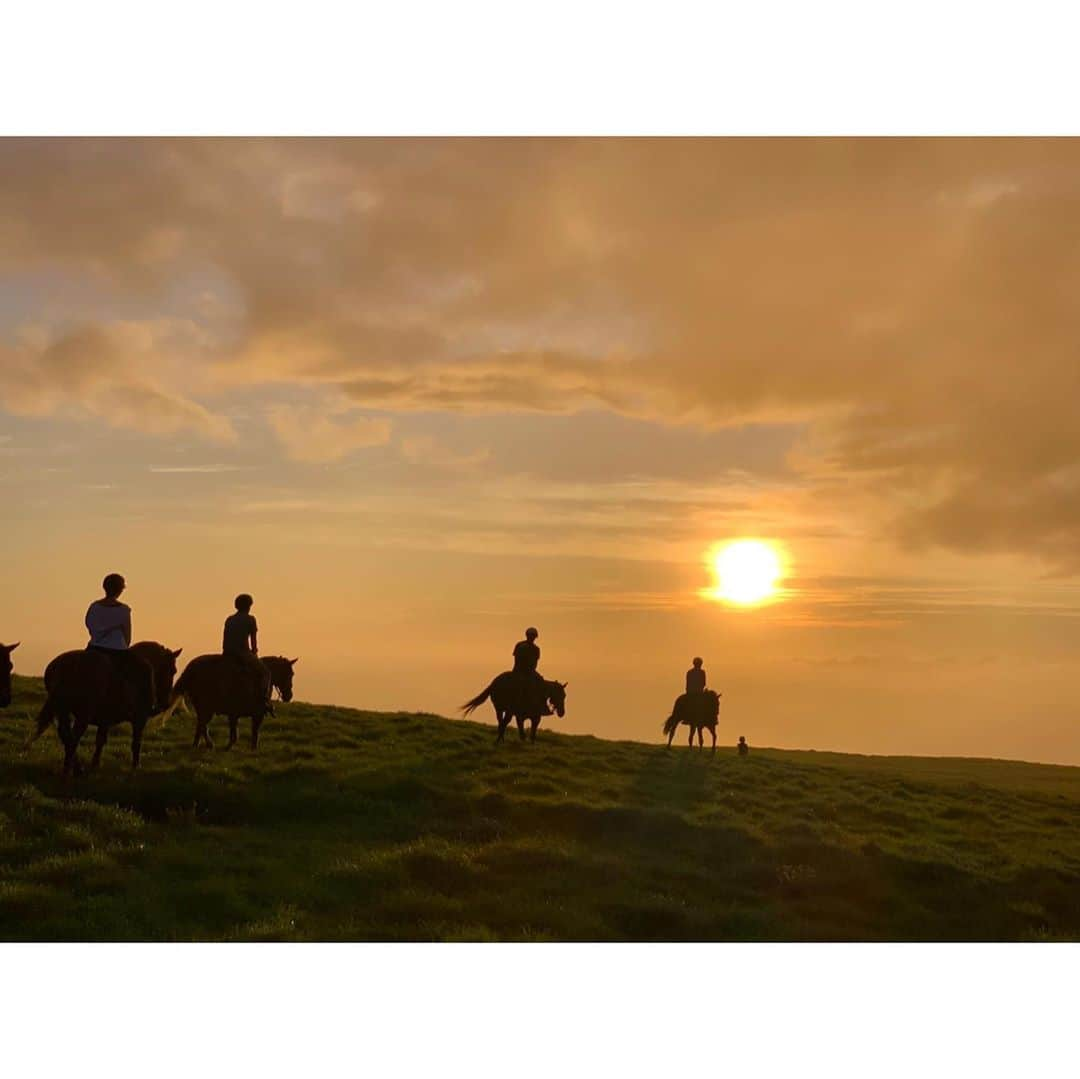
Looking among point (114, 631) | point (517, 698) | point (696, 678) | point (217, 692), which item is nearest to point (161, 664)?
point (217, 692)

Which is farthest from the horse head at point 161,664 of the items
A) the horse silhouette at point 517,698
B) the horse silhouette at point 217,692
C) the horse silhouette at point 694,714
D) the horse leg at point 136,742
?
the horse silhouette at point 694,714

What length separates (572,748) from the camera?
101ft

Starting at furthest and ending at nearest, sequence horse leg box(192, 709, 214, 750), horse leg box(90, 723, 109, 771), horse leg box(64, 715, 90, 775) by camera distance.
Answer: horse leg box(192, 709, 214, 750) → horse leg box(90, 723, 109, 771) → horse leg box(64, 715, 90, 775)

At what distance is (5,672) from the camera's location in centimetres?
2286

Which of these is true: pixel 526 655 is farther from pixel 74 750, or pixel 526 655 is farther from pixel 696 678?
pixel 74 750

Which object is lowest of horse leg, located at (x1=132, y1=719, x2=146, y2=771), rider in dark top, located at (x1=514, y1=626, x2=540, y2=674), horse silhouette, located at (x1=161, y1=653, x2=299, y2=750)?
horse leg, located at (x1=132, y1=719, x2=146, y2=771)

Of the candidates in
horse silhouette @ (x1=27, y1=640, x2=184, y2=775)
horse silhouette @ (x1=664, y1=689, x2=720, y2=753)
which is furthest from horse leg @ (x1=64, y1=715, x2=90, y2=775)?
horse silhouette @ (x1=664, y1=689, x2=720, y2=753)

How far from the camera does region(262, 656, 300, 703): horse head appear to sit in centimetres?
3091

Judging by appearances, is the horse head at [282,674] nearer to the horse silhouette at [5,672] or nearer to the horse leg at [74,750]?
the horse silhouette at [5,672]

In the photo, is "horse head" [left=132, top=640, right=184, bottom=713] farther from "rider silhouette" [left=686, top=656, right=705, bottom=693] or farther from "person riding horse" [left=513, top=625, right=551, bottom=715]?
"rider silhouette" [left=686, top=656, right=705, bottom=693]

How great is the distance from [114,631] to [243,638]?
4.30 metres

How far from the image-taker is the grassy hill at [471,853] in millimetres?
15344

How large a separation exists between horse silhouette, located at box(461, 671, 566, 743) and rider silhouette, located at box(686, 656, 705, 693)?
538cm

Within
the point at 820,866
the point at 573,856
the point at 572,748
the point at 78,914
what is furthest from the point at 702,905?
the point at 572,748
